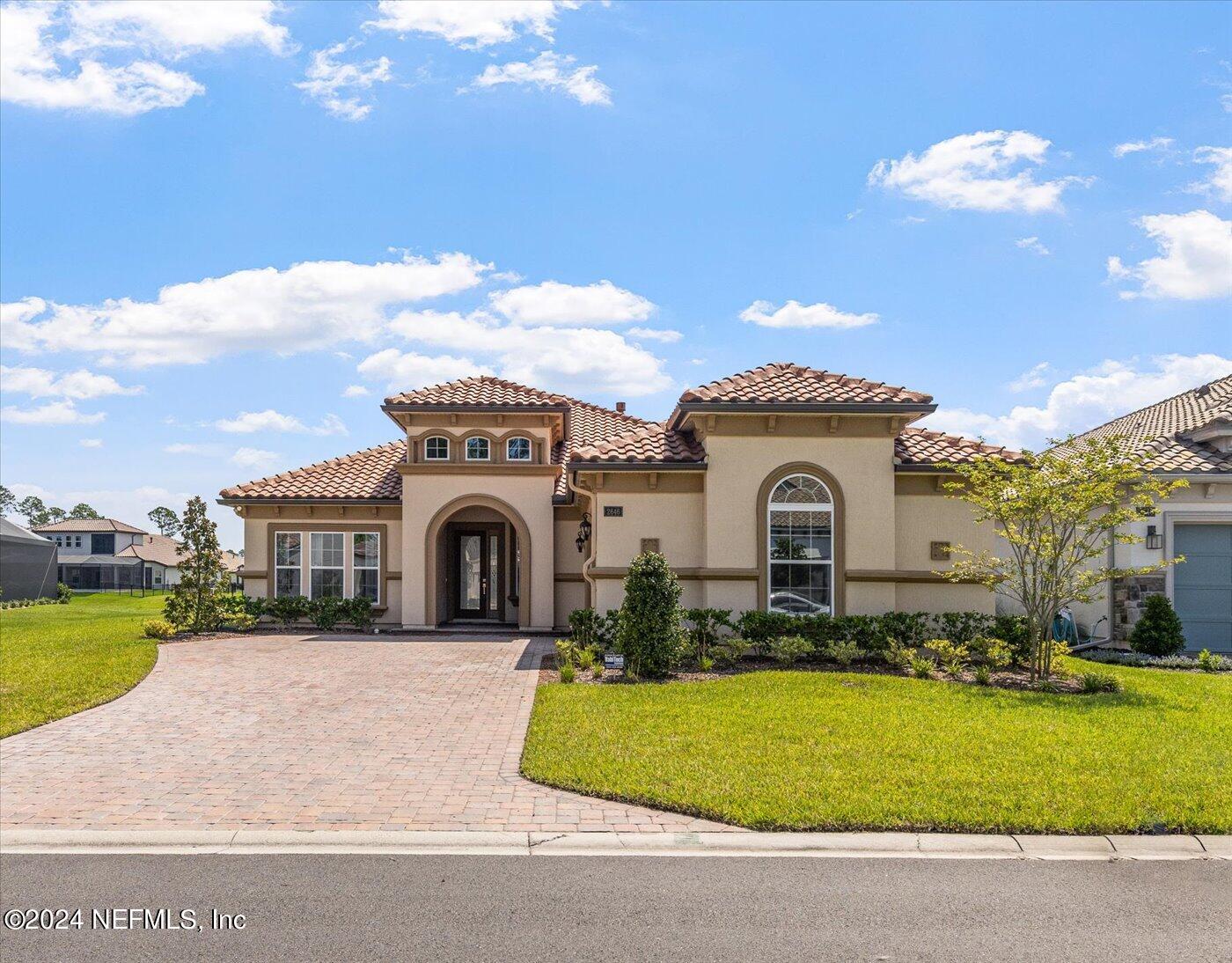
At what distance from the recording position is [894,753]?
7.88 m

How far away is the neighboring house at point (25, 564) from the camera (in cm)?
3684

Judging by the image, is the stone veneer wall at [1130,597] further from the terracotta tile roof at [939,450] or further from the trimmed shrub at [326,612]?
the trimmed shrub at [326,612]

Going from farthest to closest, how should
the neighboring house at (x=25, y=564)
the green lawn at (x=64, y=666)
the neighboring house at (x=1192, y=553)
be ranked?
the neighboring house at (x=25, y=564), the neighboring house at (x=1192, y=553), the green lawn at (x=64, y=666)

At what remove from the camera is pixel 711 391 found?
48.5 ft

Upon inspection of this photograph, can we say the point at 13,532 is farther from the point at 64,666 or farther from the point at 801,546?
the point at 801,546

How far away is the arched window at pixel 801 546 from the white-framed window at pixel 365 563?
9667 millimetres

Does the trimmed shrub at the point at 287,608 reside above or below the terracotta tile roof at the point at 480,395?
below

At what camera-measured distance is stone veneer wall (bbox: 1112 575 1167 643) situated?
15.7m

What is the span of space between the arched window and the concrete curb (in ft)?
28.0

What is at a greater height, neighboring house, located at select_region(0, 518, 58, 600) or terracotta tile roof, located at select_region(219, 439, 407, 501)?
terracotta tile roof, located at select_region(219, 439, 407, 501)

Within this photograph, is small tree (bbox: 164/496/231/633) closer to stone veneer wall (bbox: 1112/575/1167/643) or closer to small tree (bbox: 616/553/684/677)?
small tree (bbox: 616/553/684/677)

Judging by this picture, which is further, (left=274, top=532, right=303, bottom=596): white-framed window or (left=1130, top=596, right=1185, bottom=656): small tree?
(left=274, top=532, right=303, bottom=596): white-framed window
